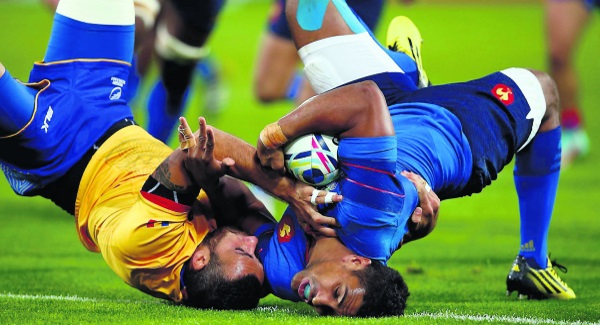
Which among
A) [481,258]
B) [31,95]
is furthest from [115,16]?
[481,258]

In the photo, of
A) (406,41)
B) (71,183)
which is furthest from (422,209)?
(71,183)

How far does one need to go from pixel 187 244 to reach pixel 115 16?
1415 mm

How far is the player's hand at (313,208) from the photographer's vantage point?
3.98m

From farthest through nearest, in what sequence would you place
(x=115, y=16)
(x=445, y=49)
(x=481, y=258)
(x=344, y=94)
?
(x=445, y=49) → (x=481, y=258) → (x=115, y=16) → (x=344, y=94)

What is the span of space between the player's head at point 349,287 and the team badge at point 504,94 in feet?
3.85

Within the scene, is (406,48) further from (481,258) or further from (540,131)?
(481,258)

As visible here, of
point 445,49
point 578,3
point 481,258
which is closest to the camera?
point 481,258

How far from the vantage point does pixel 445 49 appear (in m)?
18.6

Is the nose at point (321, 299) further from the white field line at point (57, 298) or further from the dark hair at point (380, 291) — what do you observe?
the white field line at point (57, 298)

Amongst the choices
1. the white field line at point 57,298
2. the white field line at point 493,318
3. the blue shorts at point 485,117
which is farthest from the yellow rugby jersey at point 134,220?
the blue shorts at point 485,117

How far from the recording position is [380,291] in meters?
3.94

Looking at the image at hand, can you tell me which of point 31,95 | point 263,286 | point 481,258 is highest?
point 31,95

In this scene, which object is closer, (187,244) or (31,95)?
(187,244)

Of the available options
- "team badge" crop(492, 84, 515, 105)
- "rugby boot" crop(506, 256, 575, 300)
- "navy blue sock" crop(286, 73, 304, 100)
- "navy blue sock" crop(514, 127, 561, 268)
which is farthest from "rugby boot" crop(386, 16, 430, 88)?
"navy blue sock" crop(286, 73, 304, 100)
